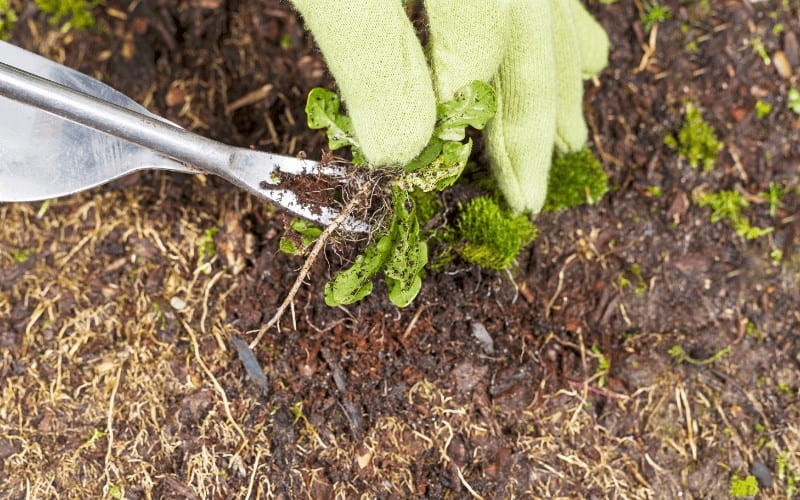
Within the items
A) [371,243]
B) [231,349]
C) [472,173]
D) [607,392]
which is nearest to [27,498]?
[231,349]

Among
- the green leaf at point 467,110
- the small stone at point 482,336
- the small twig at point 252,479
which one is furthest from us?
the small stone at point 482,336

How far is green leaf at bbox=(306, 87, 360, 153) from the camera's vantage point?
1822mm

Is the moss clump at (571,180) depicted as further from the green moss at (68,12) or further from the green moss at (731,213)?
the green moss at (68,12)

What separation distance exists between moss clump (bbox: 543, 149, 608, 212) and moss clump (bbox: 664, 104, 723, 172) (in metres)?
0.39

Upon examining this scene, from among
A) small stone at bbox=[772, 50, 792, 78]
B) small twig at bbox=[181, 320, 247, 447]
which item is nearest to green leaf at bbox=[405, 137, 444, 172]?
small twig at bbox=[181, 320, 247, 447]

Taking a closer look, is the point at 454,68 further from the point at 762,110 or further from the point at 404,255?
the point at 762,110

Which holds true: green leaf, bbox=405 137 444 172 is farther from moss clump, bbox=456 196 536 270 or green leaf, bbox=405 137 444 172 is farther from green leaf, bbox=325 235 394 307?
moss clump, bbox=456 196 536 270

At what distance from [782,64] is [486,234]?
1.53m

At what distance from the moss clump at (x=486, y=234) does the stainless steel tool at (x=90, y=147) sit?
1.28 ft

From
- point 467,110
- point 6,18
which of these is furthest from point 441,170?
point 6,18

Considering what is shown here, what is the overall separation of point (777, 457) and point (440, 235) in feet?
4.66

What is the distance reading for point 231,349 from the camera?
6.98ft

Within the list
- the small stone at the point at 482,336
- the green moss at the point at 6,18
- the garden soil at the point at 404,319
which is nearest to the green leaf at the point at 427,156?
the garden soil at the point at 404,319

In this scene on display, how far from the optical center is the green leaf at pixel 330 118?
1.82 metres
